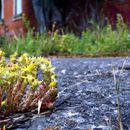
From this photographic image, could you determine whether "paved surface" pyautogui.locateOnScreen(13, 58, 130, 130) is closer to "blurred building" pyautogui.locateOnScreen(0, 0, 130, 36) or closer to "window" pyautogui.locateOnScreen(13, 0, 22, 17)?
"blurred building" pyautogui.locateOnScreen(0, 0, 130, 36)

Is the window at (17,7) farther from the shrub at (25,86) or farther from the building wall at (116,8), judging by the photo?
the shrub at (25,86)

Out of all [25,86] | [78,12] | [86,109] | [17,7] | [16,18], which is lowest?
[86,109]

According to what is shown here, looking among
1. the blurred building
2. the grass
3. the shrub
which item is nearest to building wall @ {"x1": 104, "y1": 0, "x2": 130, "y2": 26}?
the blurred building

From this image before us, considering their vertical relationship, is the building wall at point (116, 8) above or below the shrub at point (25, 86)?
above

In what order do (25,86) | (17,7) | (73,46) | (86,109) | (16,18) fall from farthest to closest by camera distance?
(17,7), (16,18), (73,46), (86,109), (25,86)

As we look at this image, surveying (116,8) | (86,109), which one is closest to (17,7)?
(116,8)

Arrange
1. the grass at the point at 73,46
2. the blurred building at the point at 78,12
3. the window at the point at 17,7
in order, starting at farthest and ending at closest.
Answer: the window at the point at 17,7
the blurred building at the point at 78,12
the grass at the point at 73,46

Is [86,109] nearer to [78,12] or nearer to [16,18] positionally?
[78,12]

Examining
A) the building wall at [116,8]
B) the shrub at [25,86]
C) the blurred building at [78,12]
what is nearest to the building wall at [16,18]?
the blurred building at [78,12]
